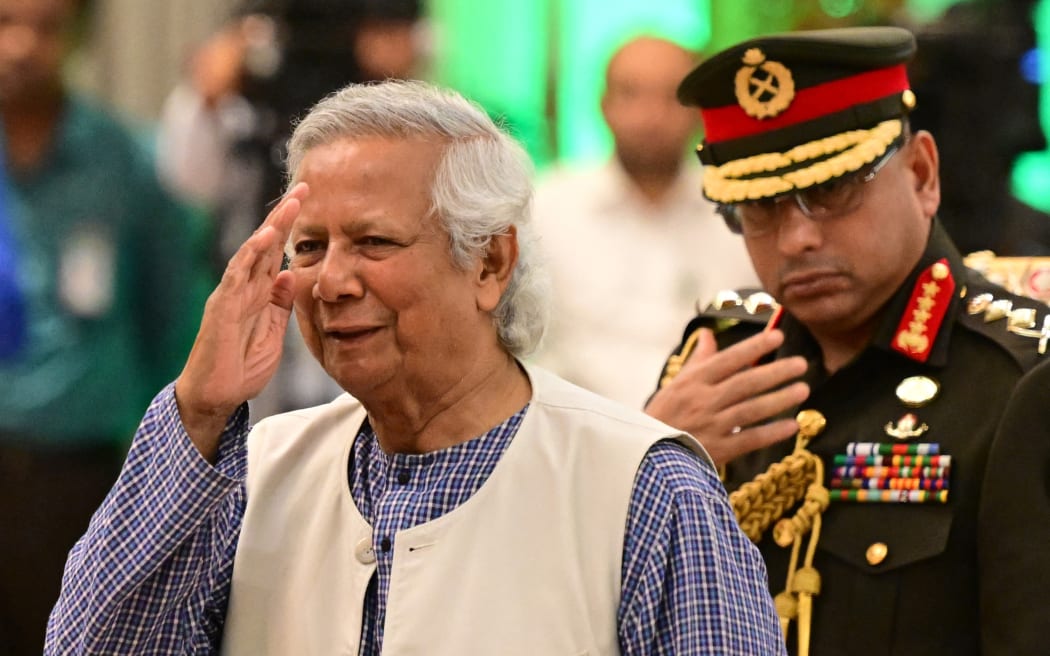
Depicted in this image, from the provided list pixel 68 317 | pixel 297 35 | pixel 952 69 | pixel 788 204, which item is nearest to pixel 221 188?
pixel 297 35

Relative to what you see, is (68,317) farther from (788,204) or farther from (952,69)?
(952,69)

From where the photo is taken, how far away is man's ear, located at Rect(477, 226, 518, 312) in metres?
2.61

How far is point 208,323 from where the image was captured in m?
2.46

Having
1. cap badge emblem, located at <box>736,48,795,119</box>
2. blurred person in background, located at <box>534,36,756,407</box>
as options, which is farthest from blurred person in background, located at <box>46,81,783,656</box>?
blurred person in background, located at <box>534,36,756,407</box>

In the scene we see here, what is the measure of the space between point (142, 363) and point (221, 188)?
81cm

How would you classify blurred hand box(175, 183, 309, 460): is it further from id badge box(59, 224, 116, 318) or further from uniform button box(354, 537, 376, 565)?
id badge box(59, 224, 116, 318)

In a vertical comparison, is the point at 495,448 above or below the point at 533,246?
below

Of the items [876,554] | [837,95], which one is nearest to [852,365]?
[876,554]

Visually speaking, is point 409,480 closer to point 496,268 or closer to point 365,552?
point 365,552

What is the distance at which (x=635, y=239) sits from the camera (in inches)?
199

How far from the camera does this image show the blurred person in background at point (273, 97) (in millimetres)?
5172

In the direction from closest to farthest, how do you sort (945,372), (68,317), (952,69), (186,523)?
(186,523) < (945,372) < (68,317) < (952,69)

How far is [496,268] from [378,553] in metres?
0.45

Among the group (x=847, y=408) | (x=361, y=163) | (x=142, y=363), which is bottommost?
(x=142, y=363)
